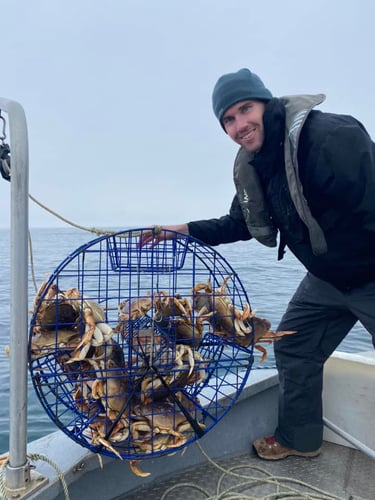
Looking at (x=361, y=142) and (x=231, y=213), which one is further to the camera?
(x=231, y=213)

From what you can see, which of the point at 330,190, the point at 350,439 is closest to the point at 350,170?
the point at 330,190

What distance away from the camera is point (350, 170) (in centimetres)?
232

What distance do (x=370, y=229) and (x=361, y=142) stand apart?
437 millimetres

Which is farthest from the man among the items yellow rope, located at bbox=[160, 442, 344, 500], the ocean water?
the ocean water

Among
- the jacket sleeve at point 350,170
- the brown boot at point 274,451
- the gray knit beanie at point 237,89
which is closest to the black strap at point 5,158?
the gray knit beanie at point 237,89

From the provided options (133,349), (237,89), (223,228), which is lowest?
(133,349)

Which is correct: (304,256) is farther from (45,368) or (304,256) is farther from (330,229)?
(45,368)

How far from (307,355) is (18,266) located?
1.93 meters

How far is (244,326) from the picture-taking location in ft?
7.07

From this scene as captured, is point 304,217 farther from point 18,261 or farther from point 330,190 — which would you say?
point 18,261

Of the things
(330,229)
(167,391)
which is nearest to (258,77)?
(330,229)

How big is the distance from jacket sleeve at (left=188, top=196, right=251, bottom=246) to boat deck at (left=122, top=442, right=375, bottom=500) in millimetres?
1336

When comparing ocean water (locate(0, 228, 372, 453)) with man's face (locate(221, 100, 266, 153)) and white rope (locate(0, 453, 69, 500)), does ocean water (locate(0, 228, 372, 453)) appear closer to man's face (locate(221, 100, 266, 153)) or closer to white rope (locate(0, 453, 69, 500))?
white rope (locate(0, 453, 69, 500))

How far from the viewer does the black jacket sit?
7.68 ft
